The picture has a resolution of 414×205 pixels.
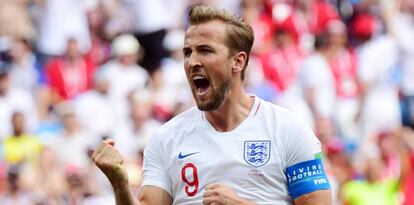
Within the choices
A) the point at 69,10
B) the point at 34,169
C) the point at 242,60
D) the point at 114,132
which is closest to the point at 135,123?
the point at 114,132

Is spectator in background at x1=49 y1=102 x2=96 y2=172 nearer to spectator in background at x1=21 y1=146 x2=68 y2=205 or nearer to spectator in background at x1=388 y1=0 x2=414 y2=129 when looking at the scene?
spectator in background at x1=21 y1=146 x2=68 y2=205

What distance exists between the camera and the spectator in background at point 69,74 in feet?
53.5

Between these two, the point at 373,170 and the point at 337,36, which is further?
the point at 337,36

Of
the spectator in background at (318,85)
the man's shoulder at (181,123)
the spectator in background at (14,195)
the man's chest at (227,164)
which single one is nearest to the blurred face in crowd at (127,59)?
the spectator in background at (318,85)

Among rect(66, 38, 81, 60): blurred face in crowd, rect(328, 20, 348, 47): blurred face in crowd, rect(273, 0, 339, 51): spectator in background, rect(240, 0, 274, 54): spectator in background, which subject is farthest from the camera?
rect(273, 0, 339, 51): spectator in background

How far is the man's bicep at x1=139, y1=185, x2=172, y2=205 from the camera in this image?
7.37m

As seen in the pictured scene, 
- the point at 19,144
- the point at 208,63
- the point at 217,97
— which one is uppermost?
the point at 19,144

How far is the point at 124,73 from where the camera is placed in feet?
54.0

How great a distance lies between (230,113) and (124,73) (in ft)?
29.8

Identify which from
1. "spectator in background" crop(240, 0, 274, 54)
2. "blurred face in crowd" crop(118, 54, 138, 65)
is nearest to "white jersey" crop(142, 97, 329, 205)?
"blurred face in crowd" crop(118, 54, 138, 65)

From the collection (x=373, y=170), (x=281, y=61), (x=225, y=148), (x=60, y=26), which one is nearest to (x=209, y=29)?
(x=225, y=148)

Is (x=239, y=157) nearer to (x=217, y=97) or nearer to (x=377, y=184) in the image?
(x=217, y=97)

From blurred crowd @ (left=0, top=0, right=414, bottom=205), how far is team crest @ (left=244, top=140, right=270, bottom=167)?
5959mm

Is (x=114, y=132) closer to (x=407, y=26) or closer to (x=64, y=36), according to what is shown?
(x=64, y=36)
